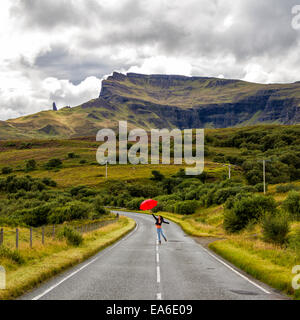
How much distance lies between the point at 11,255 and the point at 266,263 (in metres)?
11.4

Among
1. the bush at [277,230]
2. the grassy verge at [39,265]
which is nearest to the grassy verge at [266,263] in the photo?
the bush at [277,230]

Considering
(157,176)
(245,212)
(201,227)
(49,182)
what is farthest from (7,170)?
(245,212)

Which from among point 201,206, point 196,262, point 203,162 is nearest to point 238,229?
point 196,262

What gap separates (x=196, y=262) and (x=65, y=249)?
7728 millimetres

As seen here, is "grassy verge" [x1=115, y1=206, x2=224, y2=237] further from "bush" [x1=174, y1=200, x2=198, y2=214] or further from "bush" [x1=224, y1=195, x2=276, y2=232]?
"bush" [x1=174, y1=200, x2=198, y2=214]

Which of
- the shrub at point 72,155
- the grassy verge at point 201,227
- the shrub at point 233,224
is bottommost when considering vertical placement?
the grassy verge at point 201,227

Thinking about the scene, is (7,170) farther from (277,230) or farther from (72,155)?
(277,230)

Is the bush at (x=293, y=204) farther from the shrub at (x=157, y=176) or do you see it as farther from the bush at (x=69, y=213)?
the shrub at (x=157, y=176)

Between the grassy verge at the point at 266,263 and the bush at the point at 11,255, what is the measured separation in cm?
1005

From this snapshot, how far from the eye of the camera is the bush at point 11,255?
16.4 metres

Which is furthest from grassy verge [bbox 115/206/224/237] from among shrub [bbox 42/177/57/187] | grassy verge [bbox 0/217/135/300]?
shrub [bbox 42/177/57/187]

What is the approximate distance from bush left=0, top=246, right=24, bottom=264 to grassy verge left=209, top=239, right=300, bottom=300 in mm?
10053

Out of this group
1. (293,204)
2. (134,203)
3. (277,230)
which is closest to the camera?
(277,230)

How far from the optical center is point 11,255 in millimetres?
16594
